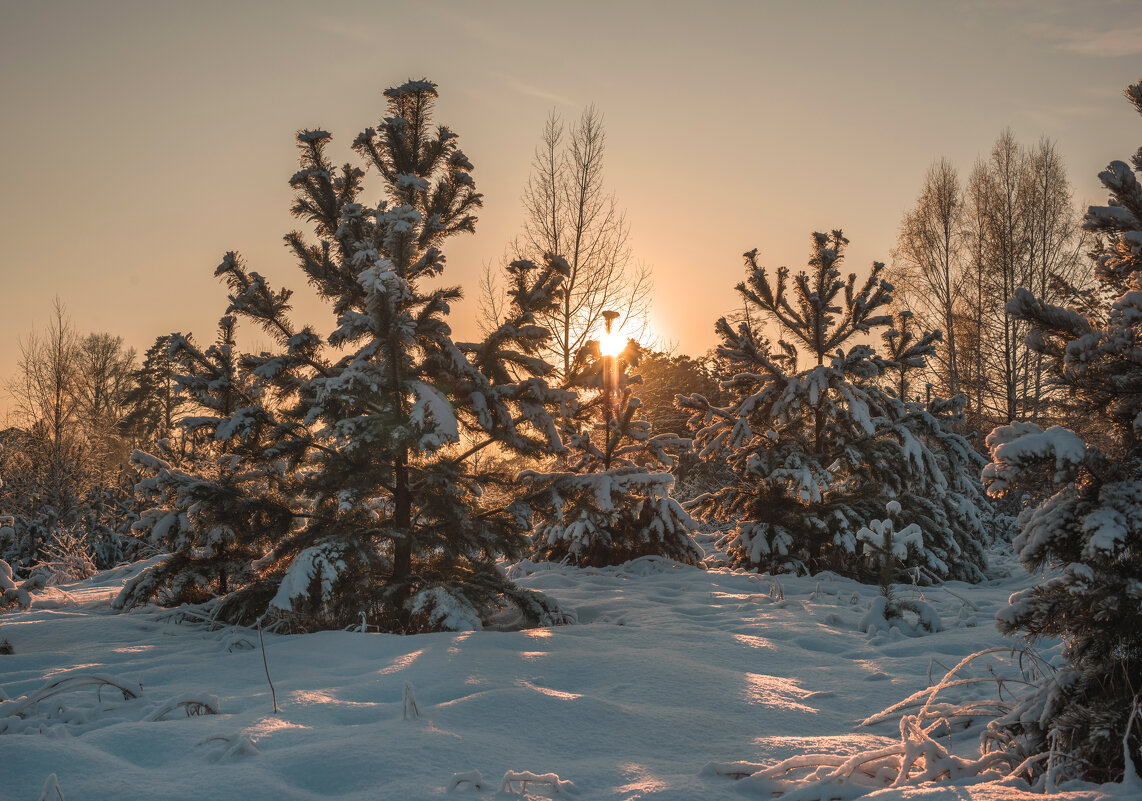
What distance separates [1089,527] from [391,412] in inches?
173

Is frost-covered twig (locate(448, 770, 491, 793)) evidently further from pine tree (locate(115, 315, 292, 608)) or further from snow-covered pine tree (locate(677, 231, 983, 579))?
snow-covered pine tree (locate(677, 231, 983, 579))

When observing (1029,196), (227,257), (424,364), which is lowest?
(424,364)

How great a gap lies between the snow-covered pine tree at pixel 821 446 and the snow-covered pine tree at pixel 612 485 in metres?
0.79

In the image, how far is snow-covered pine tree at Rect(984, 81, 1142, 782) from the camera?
2.06 metres

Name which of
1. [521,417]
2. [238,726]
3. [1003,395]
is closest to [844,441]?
[521,417]

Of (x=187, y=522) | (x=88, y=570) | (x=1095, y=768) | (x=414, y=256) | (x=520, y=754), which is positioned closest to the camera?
(x=1095, y=768)

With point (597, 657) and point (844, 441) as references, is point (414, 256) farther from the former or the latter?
point (844, 441)

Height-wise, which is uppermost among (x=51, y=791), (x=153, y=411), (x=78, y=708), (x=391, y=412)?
(x=153, y=411)

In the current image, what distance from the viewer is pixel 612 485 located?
6.12 meters

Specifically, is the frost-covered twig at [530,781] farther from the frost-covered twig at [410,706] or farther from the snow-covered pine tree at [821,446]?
the snow-covered pine tree at [821,446]

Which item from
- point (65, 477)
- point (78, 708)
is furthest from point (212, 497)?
point (65, 477)

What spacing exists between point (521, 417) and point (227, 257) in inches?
109

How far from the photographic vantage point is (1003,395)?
2214 cm

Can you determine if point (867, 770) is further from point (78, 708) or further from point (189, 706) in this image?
point (78, 708)
